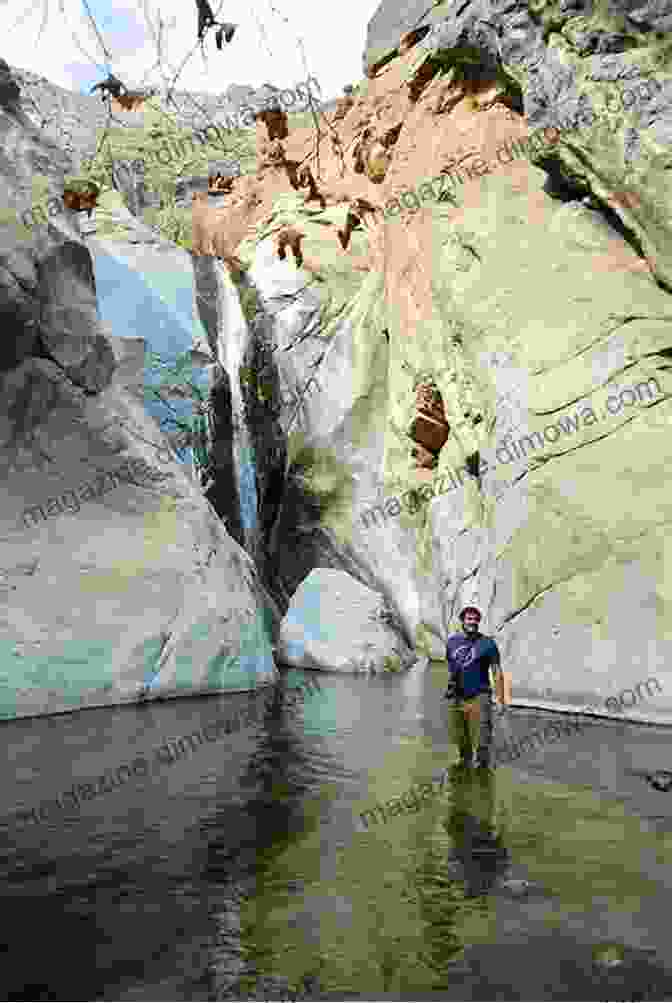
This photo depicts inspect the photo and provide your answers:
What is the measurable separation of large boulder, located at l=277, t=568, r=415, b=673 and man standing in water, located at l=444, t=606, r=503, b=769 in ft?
33.6

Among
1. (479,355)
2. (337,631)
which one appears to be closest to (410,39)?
(479,355)

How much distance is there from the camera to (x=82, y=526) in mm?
14148

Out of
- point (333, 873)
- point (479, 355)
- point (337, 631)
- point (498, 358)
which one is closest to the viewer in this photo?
point (333, 873)

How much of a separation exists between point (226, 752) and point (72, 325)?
7.56 metres

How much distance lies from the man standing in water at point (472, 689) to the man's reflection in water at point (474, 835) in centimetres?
30

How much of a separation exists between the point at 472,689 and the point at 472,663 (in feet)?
0.87

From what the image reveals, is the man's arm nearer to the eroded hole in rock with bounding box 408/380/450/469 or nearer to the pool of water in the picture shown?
the pool of water

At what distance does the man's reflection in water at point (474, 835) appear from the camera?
251 inches

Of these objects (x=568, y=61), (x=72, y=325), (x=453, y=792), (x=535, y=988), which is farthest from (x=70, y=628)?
(x=568, y=61)

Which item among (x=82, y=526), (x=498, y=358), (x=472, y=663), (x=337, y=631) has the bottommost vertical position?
(x=472, y=663)

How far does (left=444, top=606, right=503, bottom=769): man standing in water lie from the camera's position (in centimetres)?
938

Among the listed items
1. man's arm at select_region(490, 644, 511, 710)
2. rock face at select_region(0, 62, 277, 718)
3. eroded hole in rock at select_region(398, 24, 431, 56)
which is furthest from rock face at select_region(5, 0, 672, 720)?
man's arm at select_region(490, 644, 511, 710)

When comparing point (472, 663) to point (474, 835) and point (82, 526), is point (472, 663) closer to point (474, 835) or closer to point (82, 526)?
point (474, 835)

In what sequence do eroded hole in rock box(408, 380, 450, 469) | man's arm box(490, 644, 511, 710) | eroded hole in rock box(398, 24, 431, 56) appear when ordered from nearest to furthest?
man's arm box(490, 644, 511, 710)
eroded hole in rock box(408, 380, 450, 469)
eroded hole in rock box(398, 24, 431, 56)
